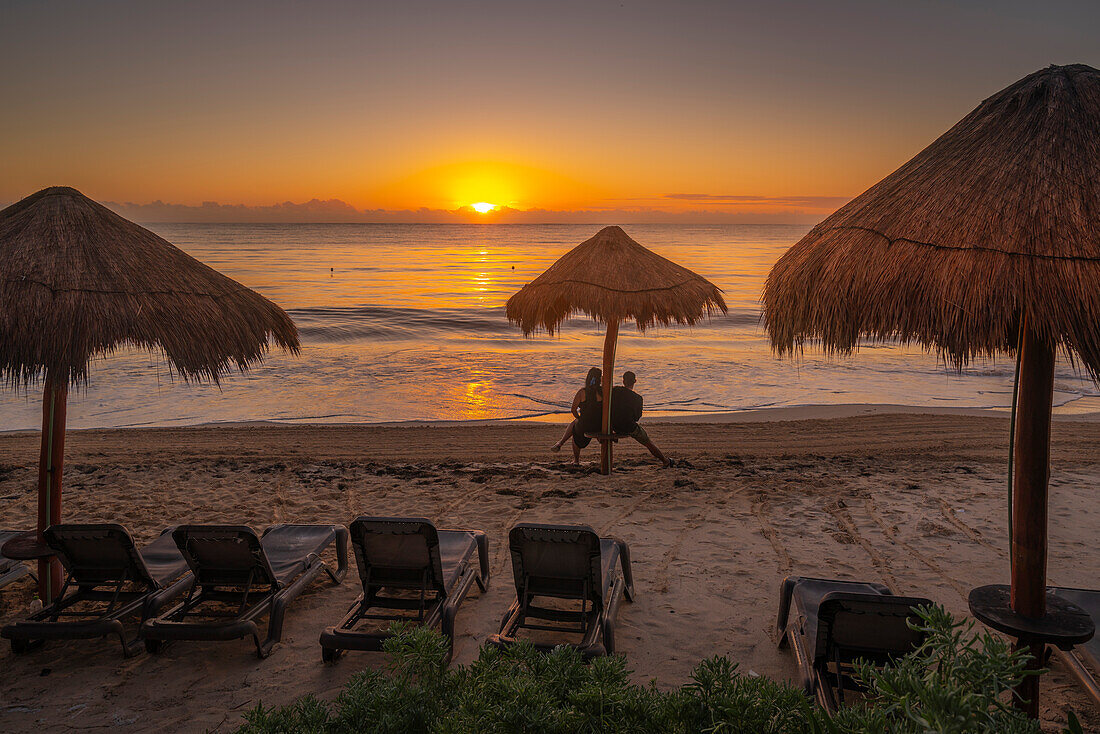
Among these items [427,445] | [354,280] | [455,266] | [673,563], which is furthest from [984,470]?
[455,266]

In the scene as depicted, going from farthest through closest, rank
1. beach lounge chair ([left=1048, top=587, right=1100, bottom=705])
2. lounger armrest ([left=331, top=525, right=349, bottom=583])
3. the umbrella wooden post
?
lounger armrest ([left=331, top=525, right=349, bottom=583]) < the umbrella wooden post < beach lounge chair ([left=1048, top=587, right=1100, bottom=705])

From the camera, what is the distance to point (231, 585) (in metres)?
4.65

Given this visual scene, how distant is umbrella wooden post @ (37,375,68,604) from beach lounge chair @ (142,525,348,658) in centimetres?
94

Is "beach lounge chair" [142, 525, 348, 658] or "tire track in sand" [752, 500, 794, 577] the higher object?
"beach lounge chair" [142, 525, 348, 658]

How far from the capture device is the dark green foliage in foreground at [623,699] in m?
1.44

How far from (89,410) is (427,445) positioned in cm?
782

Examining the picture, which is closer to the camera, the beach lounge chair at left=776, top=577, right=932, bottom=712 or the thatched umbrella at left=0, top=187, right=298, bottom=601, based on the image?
the beach lounge chair at left=776, top=577, right=932, bottom=712

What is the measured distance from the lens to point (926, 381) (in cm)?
1688

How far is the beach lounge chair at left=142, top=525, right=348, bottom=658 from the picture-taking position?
14.1ft

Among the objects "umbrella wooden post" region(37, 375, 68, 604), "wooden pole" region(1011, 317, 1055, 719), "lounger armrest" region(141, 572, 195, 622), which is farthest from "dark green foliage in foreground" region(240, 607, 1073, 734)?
"umbrella wooden post" region(37, 375, 68, 604)

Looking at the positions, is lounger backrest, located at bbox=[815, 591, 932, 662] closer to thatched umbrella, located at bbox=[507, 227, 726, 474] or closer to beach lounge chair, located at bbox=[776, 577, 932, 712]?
beach lounge chair, located at bbox=[776, 577, 932, 712]

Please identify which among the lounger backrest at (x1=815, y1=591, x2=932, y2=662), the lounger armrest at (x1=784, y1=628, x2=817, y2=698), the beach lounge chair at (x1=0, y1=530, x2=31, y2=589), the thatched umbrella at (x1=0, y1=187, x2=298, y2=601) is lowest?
the beach lounge chair at (x1=0, y1=530, x2=31, y2=589)

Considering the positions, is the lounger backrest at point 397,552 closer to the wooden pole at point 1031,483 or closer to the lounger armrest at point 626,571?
the lounger armrest at point 626,571

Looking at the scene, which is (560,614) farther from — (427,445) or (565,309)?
(427,445)
